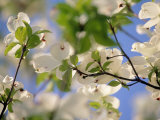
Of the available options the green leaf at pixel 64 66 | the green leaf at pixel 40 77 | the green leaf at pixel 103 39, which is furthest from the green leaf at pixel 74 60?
the green leaf at pixel 40 77

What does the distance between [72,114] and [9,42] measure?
0.39 m

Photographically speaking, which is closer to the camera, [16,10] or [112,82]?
[16,10]

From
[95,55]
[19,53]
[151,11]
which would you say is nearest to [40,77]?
[19,53]

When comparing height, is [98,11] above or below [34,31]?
above

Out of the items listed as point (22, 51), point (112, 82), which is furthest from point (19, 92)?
point (112, 82)

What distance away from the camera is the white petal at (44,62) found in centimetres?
64

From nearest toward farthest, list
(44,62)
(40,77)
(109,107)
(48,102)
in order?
(48,102)
(44,62)
(109,107)
(40,77)

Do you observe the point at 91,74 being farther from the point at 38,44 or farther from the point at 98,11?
the point at 98,11

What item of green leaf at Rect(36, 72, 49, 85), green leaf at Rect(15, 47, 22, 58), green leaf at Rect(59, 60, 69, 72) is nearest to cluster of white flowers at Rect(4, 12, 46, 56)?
green leaf at Rect(15, 47, 22, 58)

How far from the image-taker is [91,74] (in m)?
0.71

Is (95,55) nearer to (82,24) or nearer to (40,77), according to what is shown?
(82,24)

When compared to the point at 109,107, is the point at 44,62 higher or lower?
higher

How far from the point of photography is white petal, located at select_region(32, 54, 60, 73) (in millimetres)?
638

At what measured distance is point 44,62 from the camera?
650 millimetres
